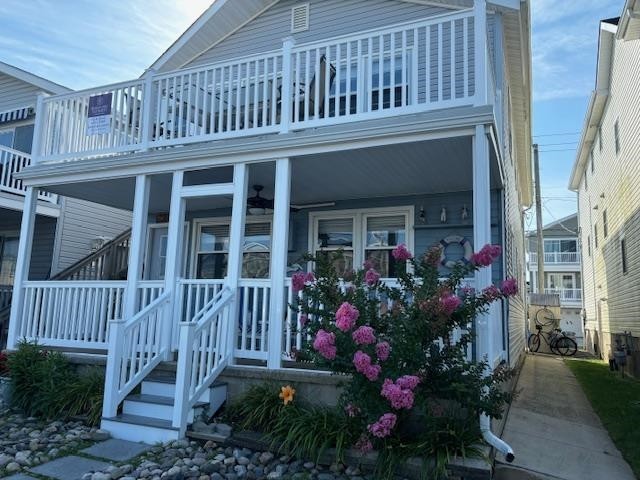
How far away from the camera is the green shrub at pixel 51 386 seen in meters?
5.47

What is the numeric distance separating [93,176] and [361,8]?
17.0 feet

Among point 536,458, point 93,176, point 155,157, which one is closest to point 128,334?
point 155,157

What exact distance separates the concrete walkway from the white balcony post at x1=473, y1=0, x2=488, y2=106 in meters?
2.83

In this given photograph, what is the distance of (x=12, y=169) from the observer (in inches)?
425

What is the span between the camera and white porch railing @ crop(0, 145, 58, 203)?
34.1 ft

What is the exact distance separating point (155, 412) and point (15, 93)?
11.5 m

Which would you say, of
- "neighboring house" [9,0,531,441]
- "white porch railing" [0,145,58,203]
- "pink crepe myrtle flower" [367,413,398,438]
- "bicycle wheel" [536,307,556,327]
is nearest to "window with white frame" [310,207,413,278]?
"neighboring house" [9,0,531,441]

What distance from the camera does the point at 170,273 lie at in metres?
5.95

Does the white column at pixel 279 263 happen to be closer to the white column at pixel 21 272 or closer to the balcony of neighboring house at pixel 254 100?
the balcony of neighboring house at pixel 254 100

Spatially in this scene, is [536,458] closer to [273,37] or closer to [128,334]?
[128,334]

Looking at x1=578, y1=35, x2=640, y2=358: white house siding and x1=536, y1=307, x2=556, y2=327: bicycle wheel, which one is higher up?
x1=578, y1=35, x2=640, y2=358: white house siding

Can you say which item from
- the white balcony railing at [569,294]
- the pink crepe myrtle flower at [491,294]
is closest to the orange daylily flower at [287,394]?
the pink crepe myrtle flower at [491,294]

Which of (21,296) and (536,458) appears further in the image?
(21,296)

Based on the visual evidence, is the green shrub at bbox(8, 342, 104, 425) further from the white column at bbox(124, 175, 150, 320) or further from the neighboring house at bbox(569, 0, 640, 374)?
the neighboring house at bbox(569, 0, 640, 374)
